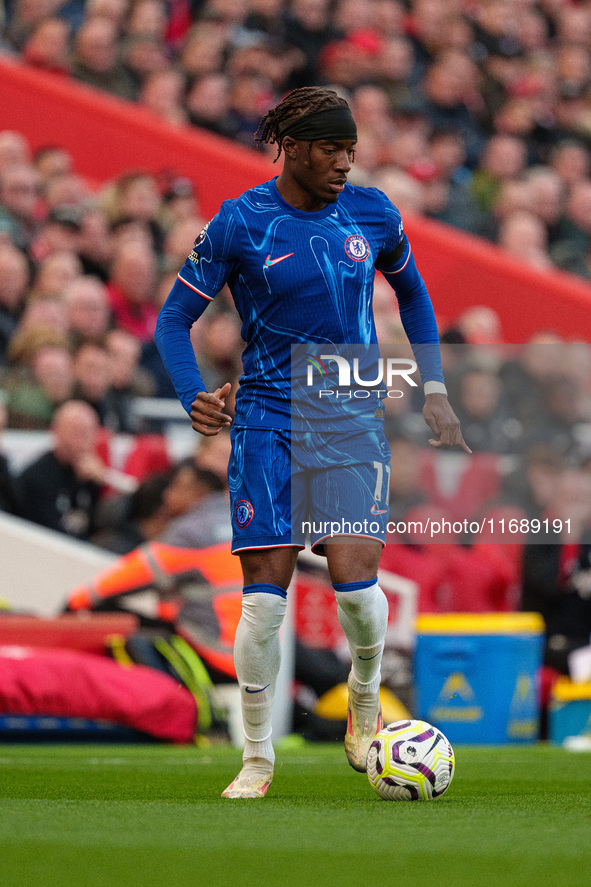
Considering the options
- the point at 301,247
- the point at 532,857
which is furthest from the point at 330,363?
the point at 532,857

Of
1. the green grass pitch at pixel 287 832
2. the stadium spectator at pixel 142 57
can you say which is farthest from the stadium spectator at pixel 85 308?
the green grass pitch at pixel 287 832

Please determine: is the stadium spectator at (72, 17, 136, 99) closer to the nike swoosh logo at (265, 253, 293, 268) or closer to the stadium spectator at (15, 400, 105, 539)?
the stadium spectator at (15, 400, 105, 539)

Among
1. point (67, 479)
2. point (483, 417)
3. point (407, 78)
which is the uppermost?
point (407, 78)

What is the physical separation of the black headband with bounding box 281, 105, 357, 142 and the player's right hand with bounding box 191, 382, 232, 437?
34.8 inches

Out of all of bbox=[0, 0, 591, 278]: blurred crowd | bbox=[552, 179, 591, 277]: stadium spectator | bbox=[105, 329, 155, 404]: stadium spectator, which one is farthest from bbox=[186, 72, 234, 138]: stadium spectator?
bbox=[105, 329, 155, 404]: stadium spectator

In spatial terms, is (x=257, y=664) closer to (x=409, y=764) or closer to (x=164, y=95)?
(x=409, y=764)

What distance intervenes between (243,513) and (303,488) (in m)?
0.22

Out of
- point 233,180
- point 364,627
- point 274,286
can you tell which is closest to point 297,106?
point 274,286

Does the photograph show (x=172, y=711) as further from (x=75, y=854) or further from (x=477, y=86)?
(x=477, y=86)

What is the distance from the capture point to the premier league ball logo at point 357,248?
15.8 ft

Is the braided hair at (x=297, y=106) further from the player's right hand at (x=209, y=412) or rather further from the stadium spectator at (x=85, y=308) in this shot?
the stadium spectator at (x=85, y=308)

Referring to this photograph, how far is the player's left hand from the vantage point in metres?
4.99

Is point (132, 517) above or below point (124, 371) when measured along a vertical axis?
below

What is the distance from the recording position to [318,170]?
15.6 feet
